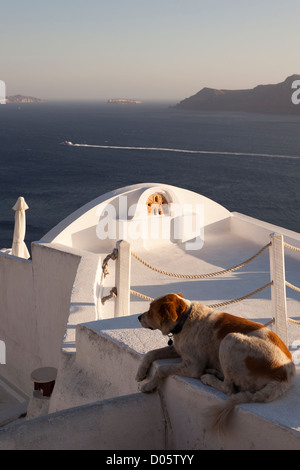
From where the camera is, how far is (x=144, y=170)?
247 feet

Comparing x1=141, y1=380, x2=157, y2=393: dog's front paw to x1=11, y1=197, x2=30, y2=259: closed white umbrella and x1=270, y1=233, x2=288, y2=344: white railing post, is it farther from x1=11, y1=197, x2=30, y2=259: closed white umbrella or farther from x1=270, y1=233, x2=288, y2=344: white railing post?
x1=11, y1=197, x2=30, y2=259: closed white umbrella

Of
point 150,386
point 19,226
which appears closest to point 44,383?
point 150,386

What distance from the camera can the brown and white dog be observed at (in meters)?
3.05

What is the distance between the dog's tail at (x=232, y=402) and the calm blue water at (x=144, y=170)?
1617 inches

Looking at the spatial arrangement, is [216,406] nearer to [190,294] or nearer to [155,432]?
[155,432]

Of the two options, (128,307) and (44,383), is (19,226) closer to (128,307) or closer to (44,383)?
(44,383)

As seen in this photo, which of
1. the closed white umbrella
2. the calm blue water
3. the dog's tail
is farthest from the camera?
the calm blue water

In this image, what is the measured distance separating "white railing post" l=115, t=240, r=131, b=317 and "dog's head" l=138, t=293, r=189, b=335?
2.05 m

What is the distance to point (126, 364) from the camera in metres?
3.87

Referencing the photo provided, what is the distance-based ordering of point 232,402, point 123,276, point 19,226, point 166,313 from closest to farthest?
point 232,402
point 166,313
point 123,276
point 19,226

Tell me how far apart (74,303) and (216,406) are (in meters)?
3.00

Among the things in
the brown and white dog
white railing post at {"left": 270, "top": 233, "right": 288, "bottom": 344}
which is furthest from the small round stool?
the brown and white dog

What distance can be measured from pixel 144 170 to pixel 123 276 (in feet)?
231

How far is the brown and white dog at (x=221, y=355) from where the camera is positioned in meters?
3.05
